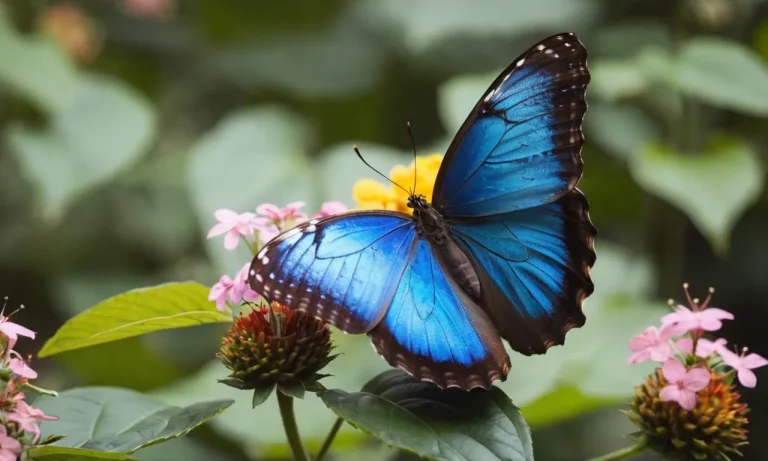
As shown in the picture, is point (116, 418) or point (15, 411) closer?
point (15, 411)

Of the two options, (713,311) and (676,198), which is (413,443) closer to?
(713,311)

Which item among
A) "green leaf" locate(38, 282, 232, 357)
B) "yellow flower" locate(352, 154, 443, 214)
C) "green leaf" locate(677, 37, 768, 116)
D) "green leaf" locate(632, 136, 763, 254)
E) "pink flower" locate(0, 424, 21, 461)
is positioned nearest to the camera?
"pink flower" locate(0, 424, 21, 461)

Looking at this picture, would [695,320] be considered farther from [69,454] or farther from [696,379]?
[69,454]

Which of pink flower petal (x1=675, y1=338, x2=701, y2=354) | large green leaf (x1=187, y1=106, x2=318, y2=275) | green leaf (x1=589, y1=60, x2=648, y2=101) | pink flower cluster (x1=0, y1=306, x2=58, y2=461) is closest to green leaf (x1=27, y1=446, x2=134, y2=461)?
pink flower cluster (x1=0, y1=306, x2=58, y2=461)

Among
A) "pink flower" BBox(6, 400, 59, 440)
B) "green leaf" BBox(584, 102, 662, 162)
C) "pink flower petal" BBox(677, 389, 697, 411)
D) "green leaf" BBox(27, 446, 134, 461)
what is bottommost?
"pink flower petal" BBox(677, 389, 697, 411)

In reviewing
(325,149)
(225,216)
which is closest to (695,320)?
(225,216)

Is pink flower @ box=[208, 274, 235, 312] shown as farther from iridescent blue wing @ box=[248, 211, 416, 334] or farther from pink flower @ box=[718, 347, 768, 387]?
pink flower @ box=[718, 347, 768, 387]
